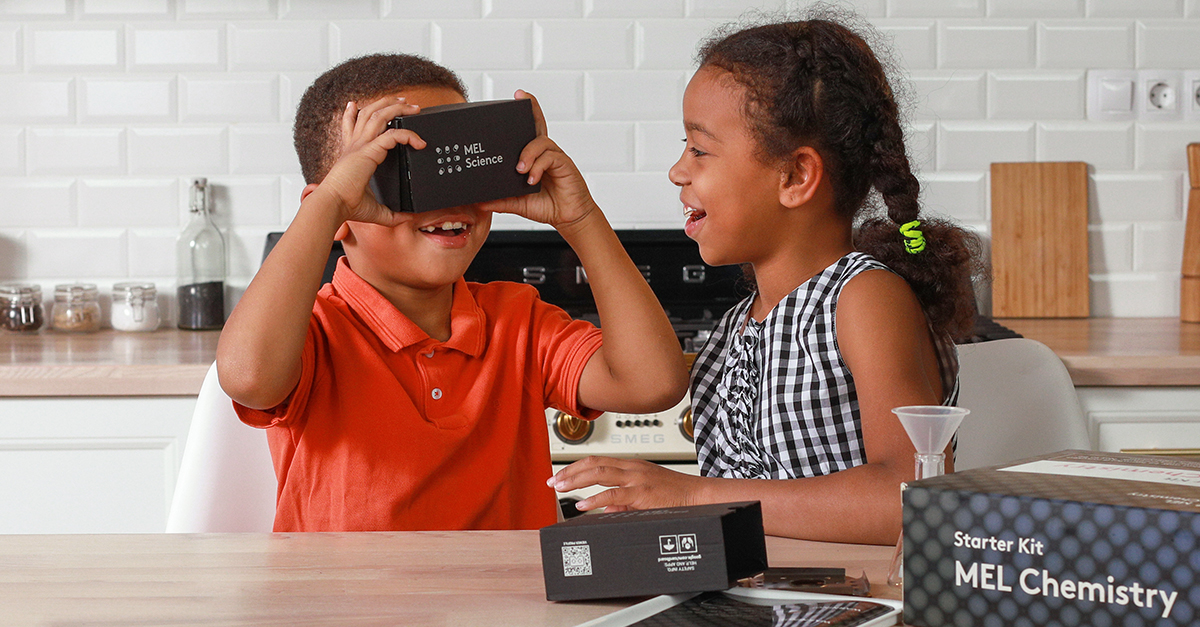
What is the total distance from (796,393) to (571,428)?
2.24 ft

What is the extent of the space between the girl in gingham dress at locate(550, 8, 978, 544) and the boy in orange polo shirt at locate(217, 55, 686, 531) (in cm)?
10

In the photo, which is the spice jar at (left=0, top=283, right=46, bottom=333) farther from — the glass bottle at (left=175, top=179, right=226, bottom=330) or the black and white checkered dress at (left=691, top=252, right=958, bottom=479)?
the black and white checkered dress at (left=691, top=252, right=958, bottom=479)

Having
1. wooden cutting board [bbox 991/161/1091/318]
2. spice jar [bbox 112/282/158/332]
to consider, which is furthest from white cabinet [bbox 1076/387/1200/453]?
spice jar [bbox 112/282/158/332]

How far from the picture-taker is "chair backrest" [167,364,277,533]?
1066 mm

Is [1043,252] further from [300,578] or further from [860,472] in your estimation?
[300,578]

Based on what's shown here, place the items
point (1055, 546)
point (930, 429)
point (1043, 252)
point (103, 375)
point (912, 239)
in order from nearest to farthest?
point (1055, 546) < point (930, 429) < point (912, 239) < point (103, 375) < point (1043, 252)

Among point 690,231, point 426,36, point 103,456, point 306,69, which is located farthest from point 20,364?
point 690,231

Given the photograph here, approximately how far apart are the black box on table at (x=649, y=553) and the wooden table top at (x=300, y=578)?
0.06 feet

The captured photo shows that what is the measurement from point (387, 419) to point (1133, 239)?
1783 millimetres

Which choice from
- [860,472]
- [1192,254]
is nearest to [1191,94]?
[1192,254]

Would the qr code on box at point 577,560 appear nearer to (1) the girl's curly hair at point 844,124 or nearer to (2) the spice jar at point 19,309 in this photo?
(1) the girl's curly hair at point 844,124

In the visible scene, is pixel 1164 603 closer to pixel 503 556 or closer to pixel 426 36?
pixel 503 556

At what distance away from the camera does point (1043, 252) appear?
2.22 meters

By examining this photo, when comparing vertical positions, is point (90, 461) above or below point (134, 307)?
below
